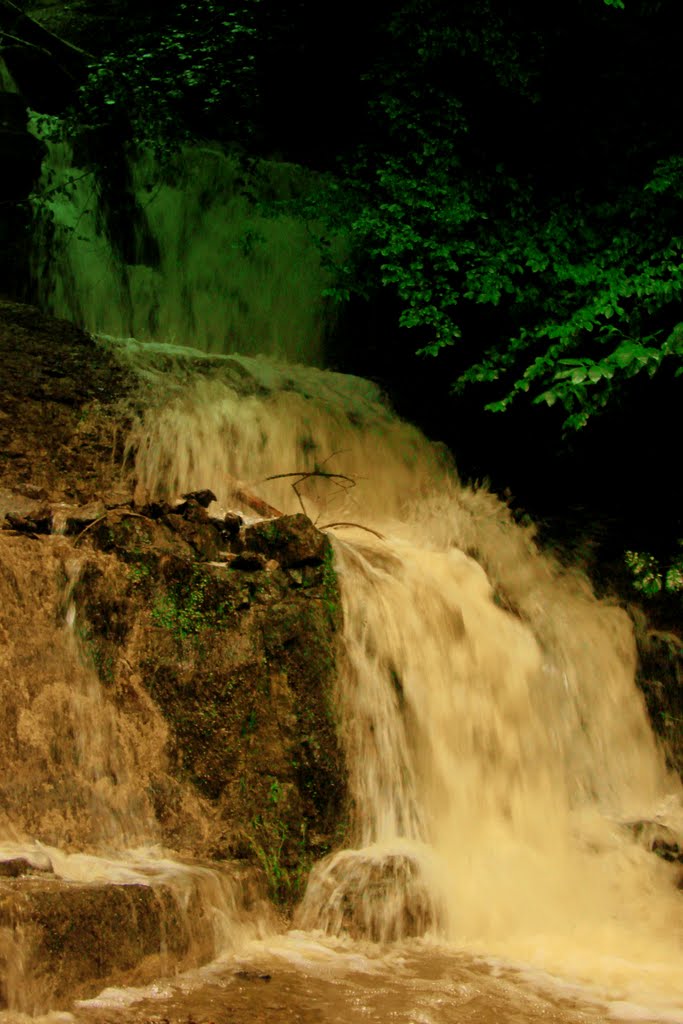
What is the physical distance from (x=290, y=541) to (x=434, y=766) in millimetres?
1428

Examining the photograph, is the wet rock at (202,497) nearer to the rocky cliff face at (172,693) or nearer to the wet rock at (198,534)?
the rocky cliff face at (172,693)

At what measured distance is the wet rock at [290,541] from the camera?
5.34 m

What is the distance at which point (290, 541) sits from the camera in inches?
211

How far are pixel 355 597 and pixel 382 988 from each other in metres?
2.21

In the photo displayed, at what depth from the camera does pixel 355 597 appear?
17.9 feet

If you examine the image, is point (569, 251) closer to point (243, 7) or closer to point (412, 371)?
point (412, 371)

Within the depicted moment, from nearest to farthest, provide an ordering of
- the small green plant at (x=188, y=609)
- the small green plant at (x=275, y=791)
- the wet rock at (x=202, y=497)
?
1. the small green plant at (x=275, y=791)
2. the small green plant at (x=188, y=609)
3. the wet rock at (x=202, y=497)

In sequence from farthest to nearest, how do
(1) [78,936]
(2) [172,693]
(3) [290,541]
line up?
(3) [290,541] < (2) [172,693] < (1) [78,936]

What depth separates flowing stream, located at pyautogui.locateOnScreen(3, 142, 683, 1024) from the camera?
3805 millimetres

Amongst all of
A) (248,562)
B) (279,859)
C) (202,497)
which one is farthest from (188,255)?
(279,859)

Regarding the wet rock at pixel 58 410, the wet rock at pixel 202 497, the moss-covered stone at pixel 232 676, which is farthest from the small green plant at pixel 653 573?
the wet rock at pixel 58 410

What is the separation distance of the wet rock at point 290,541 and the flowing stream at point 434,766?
0.24 metres

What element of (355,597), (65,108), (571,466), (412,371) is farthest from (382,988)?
(65,108)

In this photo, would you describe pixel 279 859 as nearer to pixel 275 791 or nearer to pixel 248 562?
pixel 275 791
